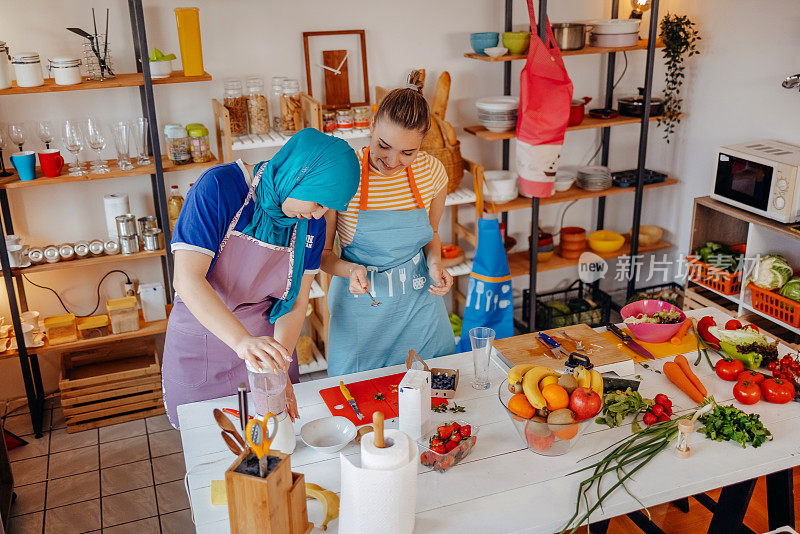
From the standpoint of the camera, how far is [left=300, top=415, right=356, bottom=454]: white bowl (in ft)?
6.10

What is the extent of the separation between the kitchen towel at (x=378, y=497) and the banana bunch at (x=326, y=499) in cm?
9

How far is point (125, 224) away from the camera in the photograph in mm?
3393

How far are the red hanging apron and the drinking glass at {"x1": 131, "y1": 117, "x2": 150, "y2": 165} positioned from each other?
5.82 feet

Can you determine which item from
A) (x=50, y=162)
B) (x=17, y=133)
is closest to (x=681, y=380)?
(x=50, y=162)

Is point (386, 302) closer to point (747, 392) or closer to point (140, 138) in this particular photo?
point (747, 392)

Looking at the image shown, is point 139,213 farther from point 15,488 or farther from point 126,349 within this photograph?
point 15,488

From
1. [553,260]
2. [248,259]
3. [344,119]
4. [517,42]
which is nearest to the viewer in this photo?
[248,259]

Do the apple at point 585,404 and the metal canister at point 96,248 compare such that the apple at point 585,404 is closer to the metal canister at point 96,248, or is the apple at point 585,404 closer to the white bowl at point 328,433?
the white bowl at point 328,433

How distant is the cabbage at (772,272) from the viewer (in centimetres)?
348

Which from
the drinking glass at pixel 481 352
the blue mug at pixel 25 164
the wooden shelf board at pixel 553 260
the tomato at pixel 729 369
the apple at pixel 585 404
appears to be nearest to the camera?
the apple at pixel 585 404

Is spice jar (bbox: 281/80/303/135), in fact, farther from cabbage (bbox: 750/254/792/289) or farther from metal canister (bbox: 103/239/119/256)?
cabbage (bbox: 750/254/792/289)

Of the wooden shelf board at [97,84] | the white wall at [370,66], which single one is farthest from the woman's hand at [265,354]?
the white wall at [370,66]

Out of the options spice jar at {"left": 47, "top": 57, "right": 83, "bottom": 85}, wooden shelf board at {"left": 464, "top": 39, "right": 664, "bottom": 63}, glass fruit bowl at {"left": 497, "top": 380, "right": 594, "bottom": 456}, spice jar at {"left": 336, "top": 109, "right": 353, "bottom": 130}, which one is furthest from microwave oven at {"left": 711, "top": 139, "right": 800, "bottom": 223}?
spice jar at {"left": 47, "top": 57, "right": 83, "bottom": 85}

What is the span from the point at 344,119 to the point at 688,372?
2.10 m
